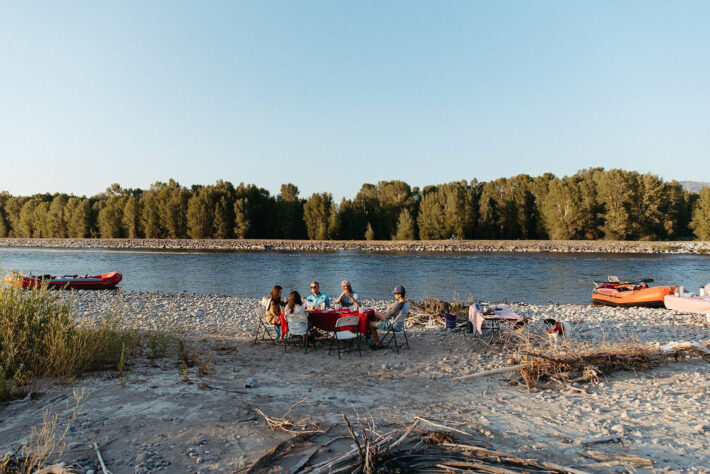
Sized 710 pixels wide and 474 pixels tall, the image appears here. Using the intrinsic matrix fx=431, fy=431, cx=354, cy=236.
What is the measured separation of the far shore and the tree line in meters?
4.34

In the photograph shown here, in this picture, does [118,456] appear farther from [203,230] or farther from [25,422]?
[203,230]

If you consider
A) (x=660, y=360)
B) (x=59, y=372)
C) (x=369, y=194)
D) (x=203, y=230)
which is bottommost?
(x=660, y=360)

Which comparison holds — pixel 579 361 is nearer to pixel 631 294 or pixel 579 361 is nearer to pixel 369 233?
pixel 631 294

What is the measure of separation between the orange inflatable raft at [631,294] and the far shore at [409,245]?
119 feet

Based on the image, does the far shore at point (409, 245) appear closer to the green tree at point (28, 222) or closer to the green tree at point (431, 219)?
the green tree at point (431, 219)

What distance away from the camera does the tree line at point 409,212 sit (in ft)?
198

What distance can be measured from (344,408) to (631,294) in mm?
15543

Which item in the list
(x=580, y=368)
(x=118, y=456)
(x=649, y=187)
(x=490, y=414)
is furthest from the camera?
(x=649, y=187)

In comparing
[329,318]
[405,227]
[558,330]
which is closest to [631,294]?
[558,330]

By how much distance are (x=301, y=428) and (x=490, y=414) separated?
2.33m

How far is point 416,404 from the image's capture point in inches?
218

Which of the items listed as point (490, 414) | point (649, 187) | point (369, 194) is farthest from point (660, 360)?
point (369, 194)

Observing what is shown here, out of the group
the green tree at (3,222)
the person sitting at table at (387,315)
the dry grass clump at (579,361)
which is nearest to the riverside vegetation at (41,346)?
the person sitting at table at (387,315)

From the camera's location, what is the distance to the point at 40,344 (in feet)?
20.1
